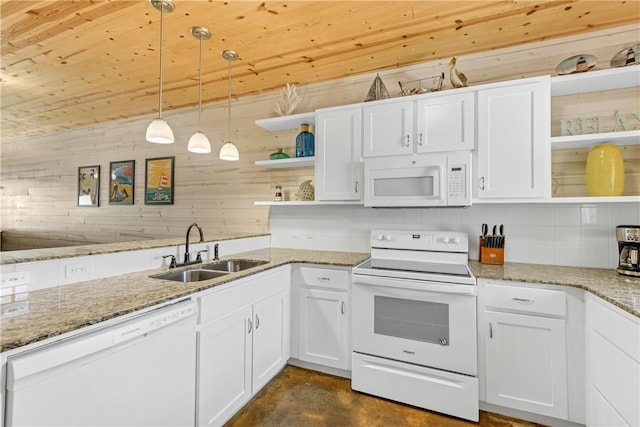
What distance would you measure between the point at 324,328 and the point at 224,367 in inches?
33.5

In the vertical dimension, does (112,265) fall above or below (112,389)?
above

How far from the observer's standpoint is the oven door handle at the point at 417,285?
5.88 feet

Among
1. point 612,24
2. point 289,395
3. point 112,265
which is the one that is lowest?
point 289,395

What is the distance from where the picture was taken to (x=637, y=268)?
1758mm

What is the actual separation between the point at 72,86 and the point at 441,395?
15.4ft

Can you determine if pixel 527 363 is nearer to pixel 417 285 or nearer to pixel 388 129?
pixel 417 285

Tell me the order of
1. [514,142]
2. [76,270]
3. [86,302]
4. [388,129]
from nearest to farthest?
[86,302] → [76,270] → [514,142] → [388,129]

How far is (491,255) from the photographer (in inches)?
87.7

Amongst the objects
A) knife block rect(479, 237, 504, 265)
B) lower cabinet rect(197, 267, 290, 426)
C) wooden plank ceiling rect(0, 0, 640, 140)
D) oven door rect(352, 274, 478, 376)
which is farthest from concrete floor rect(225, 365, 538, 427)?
wooden plank ceiling rect(0, 0, 640, 140)

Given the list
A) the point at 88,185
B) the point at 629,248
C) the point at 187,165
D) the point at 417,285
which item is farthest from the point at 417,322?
the point at 88,185

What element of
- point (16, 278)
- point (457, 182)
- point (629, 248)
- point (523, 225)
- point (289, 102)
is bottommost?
Answer: point (16, 278)

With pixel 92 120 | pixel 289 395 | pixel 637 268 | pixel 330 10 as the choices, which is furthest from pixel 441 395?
pixel 92 120

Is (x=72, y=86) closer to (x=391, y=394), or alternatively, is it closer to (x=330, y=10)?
(x=330, y=10)

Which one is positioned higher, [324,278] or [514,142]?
[514,142]
